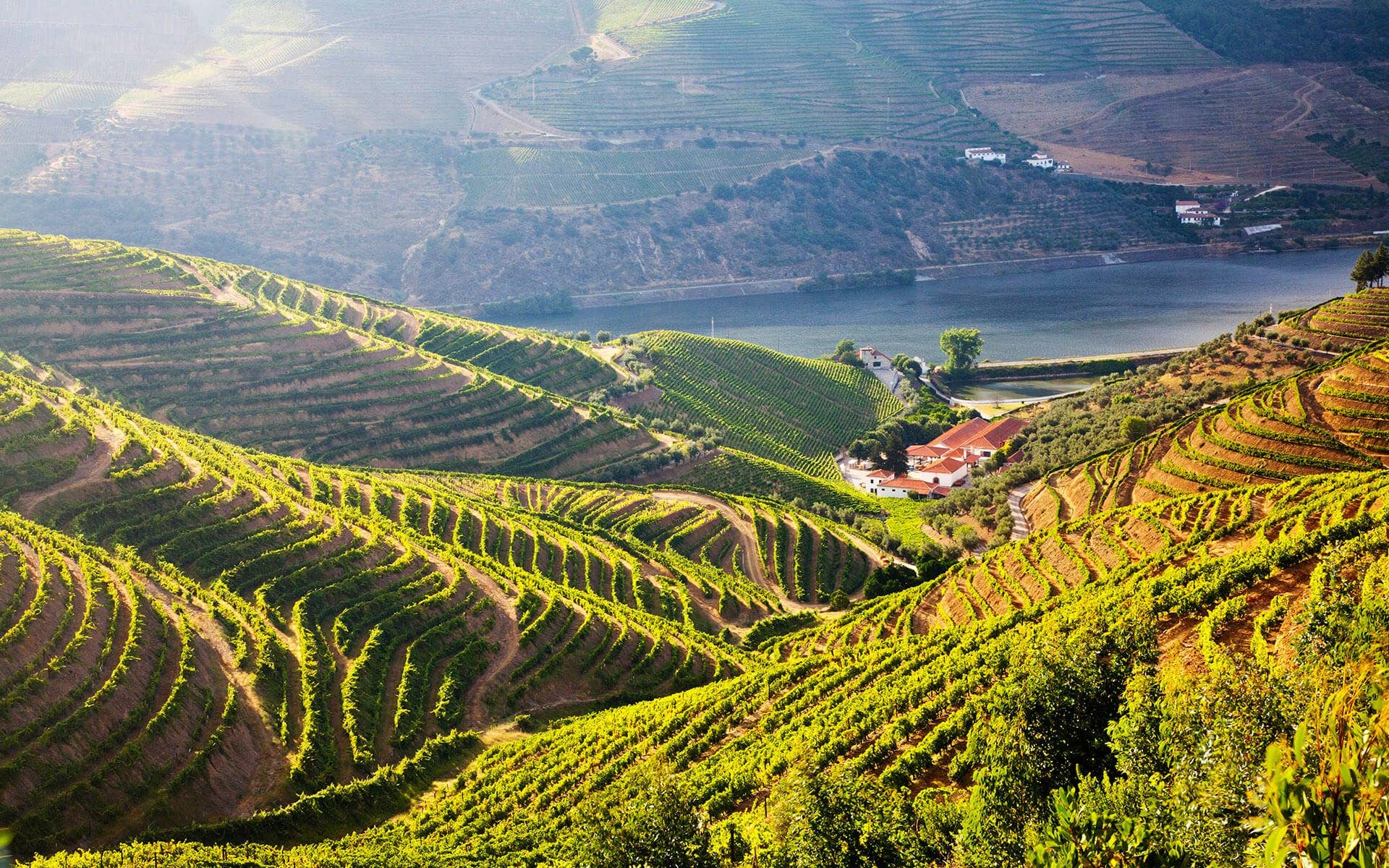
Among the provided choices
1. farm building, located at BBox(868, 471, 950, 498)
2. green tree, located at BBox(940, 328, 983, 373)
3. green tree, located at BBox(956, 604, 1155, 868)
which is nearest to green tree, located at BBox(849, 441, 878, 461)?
farm building, located at BBox(868, 471, 950, 498)

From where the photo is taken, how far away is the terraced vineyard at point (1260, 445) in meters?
49.1

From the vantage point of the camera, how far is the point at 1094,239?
18588 centimetres

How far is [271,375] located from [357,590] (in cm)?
4198

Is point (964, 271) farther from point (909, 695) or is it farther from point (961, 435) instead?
point (909, 695)

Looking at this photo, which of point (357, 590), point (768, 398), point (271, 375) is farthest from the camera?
point (768, 398)

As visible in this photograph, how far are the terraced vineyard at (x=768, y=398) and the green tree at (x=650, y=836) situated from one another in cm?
7016

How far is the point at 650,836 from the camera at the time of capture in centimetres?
2066

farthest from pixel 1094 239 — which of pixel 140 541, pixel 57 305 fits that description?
pixel 140 541

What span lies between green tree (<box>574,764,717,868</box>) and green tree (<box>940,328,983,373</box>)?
105 metres

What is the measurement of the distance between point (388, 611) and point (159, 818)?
13286 millimetres

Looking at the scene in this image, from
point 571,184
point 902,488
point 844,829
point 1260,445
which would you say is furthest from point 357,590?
point 571,184

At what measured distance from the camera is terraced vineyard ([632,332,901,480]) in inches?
3789

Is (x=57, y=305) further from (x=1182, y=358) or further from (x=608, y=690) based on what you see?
(x=1182, y=358)

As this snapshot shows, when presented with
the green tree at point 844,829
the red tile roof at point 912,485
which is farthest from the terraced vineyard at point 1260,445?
the green tree at point 844,829
